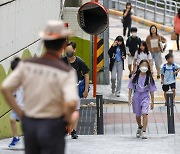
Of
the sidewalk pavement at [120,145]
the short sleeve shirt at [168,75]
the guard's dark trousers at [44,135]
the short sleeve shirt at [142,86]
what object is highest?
the short sleeve shirt at [168,75]

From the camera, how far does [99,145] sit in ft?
40.6

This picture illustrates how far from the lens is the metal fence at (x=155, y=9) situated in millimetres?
32219

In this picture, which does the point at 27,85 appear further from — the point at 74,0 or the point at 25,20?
the point at 74,0

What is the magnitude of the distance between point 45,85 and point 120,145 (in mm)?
6279

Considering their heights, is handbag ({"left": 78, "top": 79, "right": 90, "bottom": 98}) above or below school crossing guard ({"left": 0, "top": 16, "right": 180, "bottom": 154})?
above

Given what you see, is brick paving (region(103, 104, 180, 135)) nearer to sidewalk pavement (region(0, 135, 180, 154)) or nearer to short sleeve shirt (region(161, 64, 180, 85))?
short sleeve shirt (region(161, 64, 180, 85))

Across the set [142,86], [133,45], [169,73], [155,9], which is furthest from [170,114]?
[155,9]

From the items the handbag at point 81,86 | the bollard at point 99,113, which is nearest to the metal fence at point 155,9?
the bollard at point 99,113

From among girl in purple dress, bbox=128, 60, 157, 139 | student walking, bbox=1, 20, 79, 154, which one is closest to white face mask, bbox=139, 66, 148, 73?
girl in purple dress, bbox=128, 60, 157, 139

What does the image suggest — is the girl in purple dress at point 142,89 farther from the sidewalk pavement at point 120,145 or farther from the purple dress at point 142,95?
the sidewalk pavement at point 120,145

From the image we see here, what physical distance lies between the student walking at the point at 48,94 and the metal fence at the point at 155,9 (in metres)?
25.5

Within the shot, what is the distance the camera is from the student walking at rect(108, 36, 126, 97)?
19172mm

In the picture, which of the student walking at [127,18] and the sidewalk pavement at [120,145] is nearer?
the sidewalk pavement at [120,145]

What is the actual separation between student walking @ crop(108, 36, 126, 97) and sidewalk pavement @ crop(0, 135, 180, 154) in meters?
5.44
